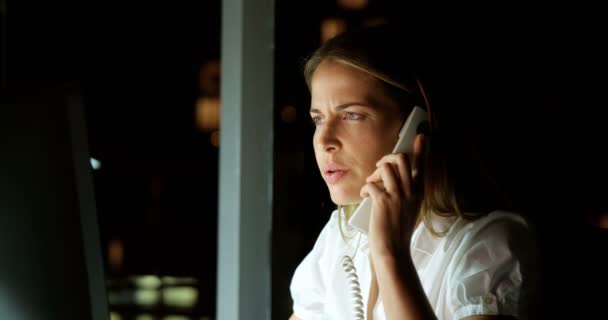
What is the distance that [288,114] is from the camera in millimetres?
1323

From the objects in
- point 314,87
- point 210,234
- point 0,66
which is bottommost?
point 210,234

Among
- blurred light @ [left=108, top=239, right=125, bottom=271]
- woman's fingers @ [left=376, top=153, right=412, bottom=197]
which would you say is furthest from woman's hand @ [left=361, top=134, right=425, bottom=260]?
blurred light @ [left=108, top=239, right=125, bottom=271]

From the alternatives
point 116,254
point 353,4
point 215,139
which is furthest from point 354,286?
point 116,254

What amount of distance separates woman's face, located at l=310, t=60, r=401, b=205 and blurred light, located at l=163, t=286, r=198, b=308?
75 cm

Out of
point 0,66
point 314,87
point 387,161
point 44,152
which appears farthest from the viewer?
point 0,66

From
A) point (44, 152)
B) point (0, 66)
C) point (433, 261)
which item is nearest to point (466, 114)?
point (433, 261)

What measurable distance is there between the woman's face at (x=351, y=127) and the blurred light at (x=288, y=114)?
9.2 inches

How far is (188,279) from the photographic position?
66.0 inches

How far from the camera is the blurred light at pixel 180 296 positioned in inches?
65.0

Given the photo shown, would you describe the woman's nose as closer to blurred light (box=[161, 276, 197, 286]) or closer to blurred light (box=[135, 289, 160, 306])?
blurred light (box=[161, 276, 197, 286])

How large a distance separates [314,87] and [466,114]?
10.4 inches

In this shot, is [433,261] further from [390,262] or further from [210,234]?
[210,234]

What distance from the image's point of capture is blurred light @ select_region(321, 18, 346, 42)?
1181 mm

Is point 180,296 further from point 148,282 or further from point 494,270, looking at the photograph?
point 494,270
